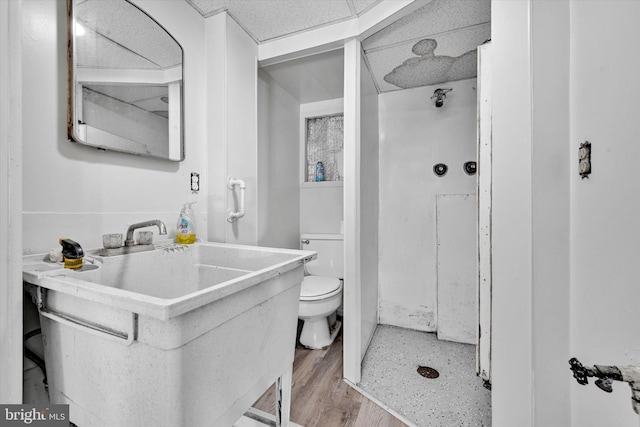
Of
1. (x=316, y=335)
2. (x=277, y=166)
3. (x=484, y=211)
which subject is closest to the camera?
(x=484, y=211)

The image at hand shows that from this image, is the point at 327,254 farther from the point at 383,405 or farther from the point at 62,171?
the point at 62,171

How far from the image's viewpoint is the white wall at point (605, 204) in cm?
49

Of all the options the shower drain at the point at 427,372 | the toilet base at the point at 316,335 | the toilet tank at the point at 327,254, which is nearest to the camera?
the shower drain at the point at 427,372

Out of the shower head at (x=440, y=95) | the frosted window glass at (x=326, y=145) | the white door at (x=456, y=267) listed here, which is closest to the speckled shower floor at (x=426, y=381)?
the white door at (x=456, y=267)

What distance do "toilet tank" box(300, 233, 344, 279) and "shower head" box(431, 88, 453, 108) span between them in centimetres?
138

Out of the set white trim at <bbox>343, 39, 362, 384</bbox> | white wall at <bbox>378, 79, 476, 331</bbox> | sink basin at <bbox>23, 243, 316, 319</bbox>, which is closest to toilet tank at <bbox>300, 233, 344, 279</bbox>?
white wall at <bbox>378, 79, 476, 331</bbox>

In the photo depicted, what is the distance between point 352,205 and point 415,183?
98 cm

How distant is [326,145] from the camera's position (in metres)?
2.57

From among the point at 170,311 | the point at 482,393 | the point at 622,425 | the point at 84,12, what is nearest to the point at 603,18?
the point at 622,425

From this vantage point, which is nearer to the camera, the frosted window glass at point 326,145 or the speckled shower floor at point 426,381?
the speckled shower floor at point 426,381

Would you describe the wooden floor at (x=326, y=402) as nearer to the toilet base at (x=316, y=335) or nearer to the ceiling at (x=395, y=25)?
the toilet base at (x=316, y=335)

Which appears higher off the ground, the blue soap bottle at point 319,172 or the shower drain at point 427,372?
the blue soap bottle at point 319,172

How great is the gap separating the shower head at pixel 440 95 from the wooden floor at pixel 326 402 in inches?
83.3

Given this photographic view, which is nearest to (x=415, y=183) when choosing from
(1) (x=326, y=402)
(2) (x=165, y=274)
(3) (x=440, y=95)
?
(3) (x=440, y=95)
